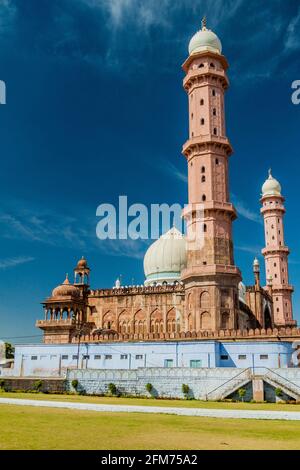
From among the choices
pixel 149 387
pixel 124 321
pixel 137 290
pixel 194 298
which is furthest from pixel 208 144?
pixel 149 387

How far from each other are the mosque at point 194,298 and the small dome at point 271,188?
1657 cm

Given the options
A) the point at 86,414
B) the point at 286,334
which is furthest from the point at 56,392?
the point at 286,334

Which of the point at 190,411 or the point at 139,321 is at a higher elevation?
the point at 139,321

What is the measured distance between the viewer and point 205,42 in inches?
2005

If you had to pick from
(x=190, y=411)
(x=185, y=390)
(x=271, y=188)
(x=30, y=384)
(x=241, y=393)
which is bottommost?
(x=190, y=411)

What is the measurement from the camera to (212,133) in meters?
48.5

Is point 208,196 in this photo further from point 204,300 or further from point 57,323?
point 57,323

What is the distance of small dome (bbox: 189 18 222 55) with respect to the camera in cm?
5078

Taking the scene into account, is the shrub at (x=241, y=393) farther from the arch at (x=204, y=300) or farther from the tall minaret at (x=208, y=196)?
the arch at (x=204, y=300)

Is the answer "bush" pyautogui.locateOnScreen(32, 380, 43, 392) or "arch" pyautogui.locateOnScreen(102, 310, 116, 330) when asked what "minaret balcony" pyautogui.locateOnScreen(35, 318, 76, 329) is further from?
"bush" pyautogui.locateOnScreen(32, 380, 43, 392)

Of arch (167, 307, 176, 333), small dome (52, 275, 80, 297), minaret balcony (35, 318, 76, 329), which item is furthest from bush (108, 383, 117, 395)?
arch (167, 307, 176, 333)

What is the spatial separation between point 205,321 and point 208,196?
1173cm

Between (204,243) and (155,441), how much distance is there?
108 ft
